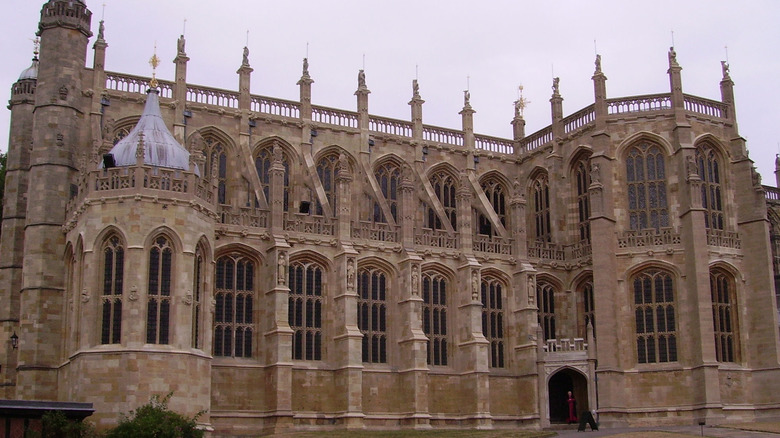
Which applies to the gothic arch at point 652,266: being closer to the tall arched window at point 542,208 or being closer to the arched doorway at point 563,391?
the arched doorway at point 563,391

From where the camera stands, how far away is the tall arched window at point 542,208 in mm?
57266

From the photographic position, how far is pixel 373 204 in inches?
2141

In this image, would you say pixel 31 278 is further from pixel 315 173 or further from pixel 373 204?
pixel 373 204

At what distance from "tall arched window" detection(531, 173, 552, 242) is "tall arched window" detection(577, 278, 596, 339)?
392 cm

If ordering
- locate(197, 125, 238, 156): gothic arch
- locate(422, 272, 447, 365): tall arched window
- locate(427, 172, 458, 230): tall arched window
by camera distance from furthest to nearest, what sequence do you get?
locate(427, 172, 458, 230): tall arched window → locate(422, 272, 447, 365): tall arched window → locate(197, 125, 238, 156): gothic arch

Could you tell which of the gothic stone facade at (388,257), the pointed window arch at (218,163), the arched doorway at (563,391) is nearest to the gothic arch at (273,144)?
the gothic stone facade at (388,257)

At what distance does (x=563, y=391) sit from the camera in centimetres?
5266

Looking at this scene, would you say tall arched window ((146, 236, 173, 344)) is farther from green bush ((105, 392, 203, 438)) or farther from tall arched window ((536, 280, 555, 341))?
tall arched window ((536, 280, 555, 341))

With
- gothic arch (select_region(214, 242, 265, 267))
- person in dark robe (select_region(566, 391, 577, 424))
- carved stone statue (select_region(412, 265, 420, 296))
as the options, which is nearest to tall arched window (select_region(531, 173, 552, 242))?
person in dark robe (select_region(566, 391, 577, 424))

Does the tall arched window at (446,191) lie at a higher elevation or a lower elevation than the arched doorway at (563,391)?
higher

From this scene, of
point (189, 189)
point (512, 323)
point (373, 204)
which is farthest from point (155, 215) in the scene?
point (512, 323)

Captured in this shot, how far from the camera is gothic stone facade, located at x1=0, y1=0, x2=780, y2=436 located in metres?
42.1

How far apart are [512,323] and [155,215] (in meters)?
21.2

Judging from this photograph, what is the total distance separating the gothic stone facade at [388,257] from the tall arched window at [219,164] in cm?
10
